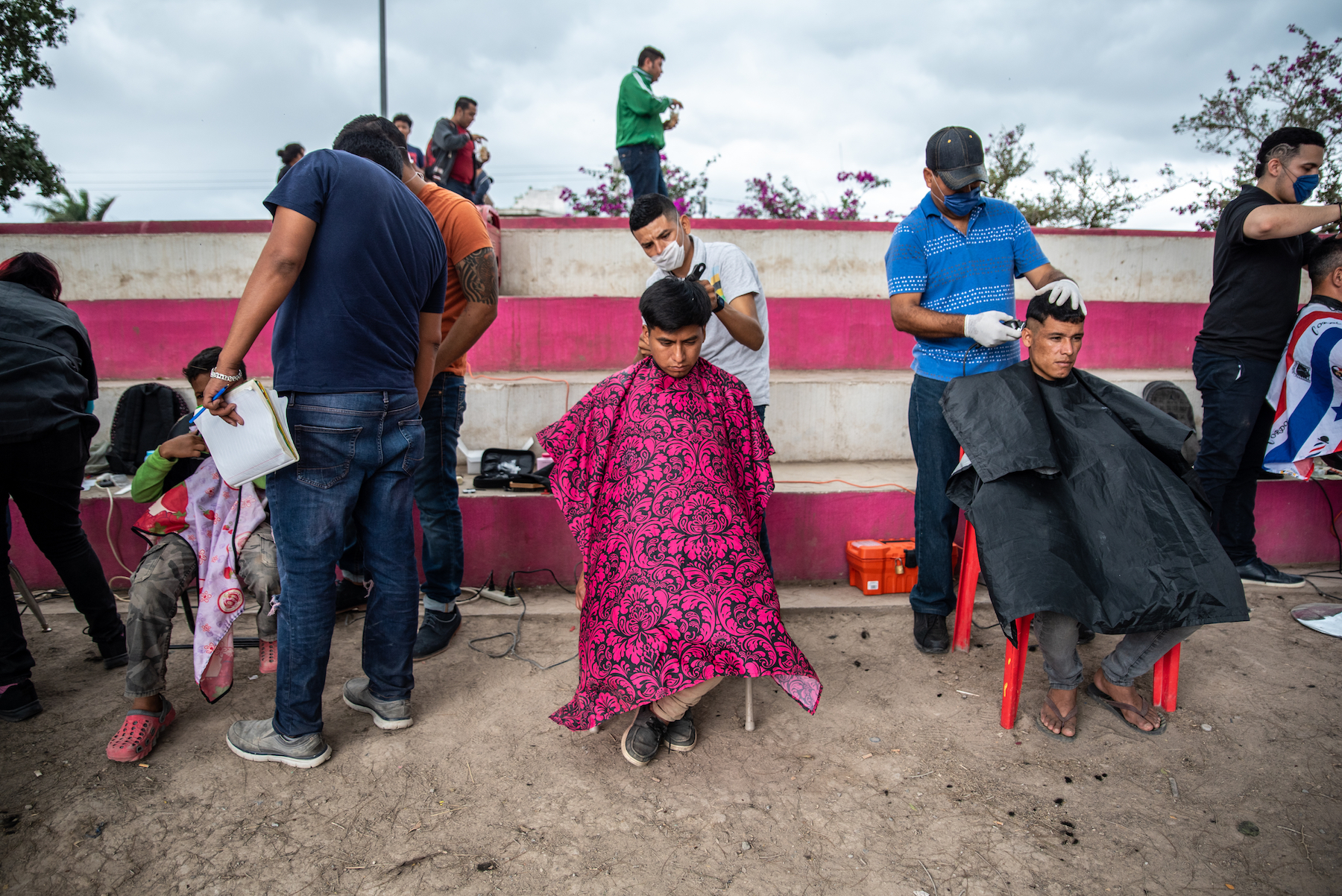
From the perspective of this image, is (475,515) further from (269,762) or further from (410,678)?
(269,762)

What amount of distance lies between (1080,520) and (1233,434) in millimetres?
1617

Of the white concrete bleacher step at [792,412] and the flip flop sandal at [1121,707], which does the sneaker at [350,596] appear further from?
the flip flop sandal at [1121,707]

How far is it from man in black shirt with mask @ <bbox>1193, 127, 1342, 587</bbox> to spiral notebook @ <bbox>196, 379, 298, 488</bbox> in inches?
145

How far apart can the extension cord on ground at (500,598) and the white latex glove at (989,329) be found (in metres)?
2.12

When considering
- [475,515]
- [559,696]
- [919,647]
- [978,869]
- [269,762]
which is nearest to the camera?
[978,869]

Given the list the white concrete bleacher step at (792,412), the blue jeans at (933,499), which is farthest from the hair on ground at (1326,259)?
the blue jeans at (933,499)

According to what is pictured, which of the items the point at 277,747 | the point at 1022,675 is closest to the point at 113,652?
the point at 277,747

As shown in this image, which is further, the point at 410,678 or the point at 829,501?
the point at 829,501

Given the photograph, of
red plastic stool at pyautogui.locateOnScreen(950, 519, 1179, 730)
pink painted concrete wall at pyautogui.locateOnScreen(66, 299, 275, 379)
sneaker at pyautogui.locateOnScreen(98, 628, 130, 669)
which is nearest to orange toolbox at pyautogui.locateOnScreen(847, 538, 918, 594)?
red plastic stool at pyautogui.locateOnScreen(950, 519, 1179, 730)

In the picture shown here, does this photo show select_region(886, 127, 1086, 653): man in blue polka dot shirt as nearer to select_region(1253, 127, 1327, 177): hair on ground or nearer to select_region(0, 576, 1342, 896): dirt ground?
select_region(0, 576, 1342, 896): dirt ground

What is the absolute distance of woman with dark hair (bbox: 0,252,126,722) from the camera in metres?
2.24

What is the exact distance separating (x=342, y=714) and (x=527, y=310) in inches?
110

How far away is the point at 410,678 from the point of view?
220cm

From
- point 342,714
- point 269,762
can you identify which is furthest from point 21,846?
point 342,714
